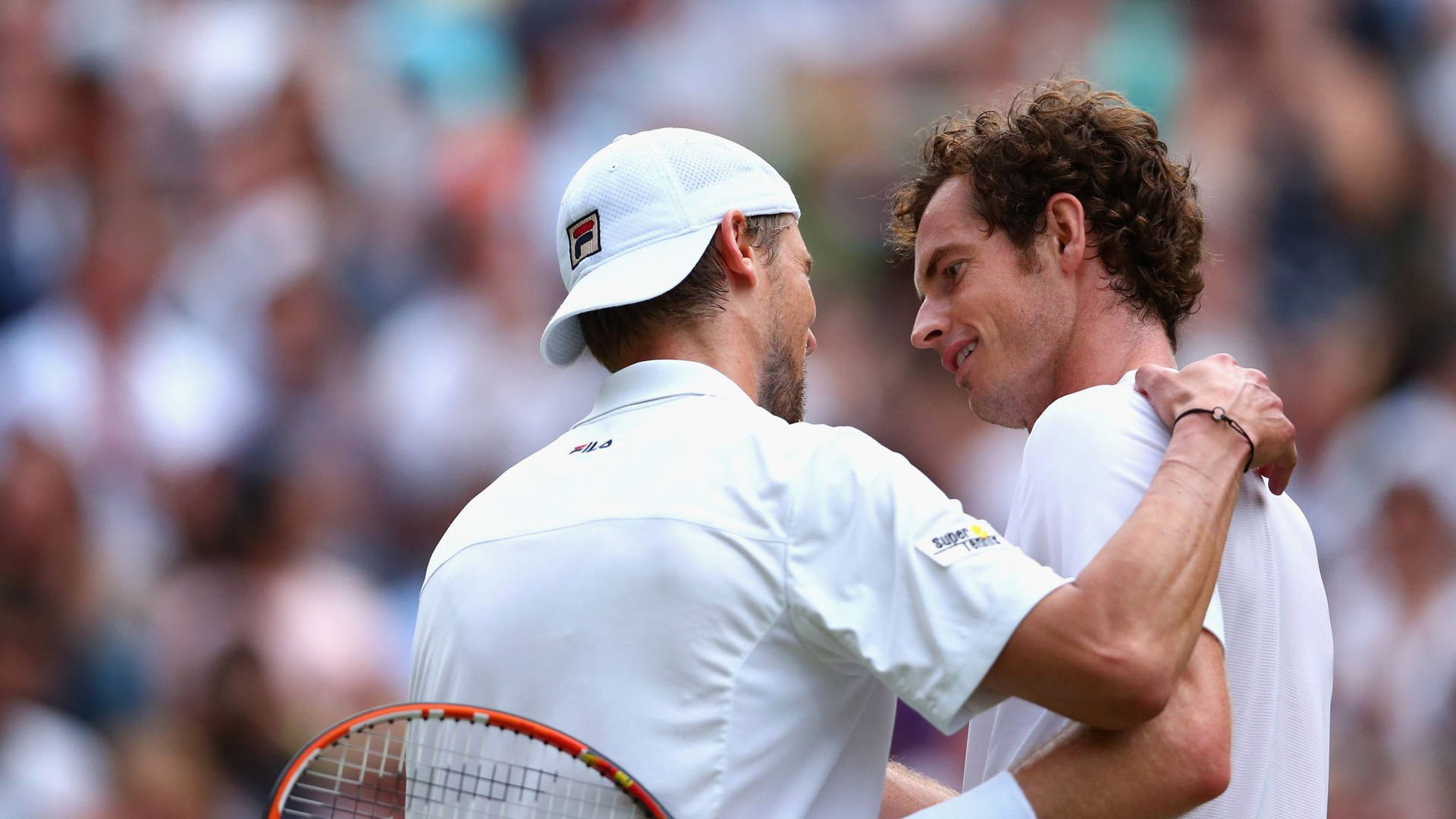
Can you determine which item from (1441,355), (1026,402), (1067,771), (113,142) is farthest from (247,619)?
(1441,355)

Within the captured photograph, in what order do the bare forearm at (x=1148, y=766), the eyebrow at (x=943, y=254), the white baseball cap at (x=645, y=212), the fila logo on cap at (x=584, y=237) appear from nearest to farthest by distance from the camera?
1. the bare forearm at (x=1148, y=766)
2. the white baseball cap at (x=645, y=212)
3. the fila logo on cap at (x=584, y=237)
4. the eyebrow at (x=943, y=254)

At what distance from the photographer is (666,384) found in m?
2.55

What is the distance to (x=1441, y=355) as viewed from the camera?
8.02 meters

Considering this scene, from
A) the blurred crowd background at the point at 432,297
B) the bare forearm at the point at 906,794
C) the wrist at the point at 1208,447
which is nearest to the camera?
the wrist at the point at 1208,447

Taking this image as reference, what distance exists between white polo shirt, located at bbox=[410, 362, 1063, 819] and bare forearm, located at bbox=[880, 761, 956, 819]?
517 millimetres

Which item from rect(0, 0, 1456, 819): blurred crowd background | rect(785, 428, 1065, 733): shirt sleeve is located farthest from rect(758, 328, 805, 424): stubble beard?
rect(0, 0, 1456, 819): blurred crowd background

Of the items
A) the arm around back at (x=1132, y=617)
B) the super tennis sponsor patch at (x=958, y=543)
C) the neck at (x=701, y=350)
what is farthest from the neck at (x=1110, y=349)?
the super tennis sponsor patch at (x=958, y=543)

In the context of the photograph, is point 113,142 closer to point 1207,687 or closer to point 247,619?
point 247,619

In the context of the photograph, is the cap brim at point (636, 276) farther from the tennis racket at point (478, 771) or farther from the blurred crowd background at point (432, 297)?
the blurred crowd background at point (432, 297)

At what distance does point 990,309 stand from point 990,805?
1.17 meters

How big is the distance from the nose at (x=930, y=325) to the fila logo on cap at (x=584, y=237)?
A: 81 cm

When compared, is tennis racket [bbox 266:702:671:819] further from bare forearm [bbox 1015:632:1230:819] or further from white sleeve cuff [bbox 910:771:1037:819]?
bare forearm [bbox 1015:632:1230:819]

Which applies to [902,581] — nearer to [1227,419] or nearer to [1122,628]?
[1122,628]

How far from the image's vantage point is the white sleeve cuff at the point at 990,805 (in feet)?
7.52
